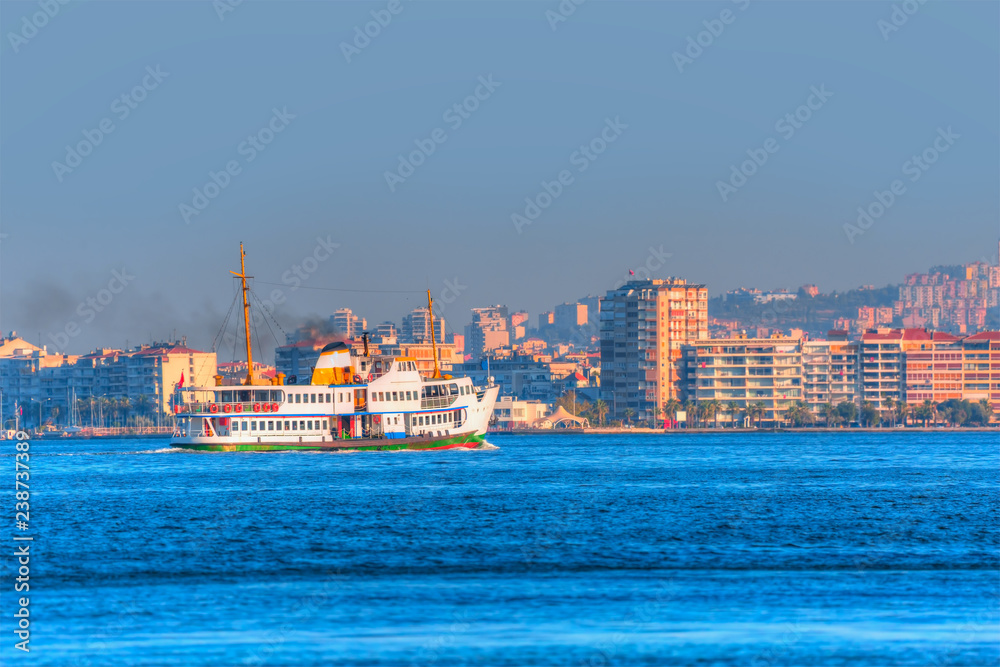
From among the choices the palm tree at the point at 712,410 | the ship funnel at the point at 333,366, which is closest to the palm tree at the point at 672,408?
the palm tree at the point at 712,410

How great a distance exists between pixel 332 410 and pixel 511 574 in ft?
174

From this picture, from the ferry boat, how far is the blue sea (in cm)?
2126

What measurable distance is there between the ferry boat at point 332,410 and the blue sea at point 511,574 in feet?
69.7

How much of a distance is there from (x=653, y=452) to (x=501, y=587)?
3073 inches

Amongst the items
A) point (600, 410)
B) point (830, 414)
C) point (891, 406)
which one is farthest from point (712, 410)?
point (891, 406)

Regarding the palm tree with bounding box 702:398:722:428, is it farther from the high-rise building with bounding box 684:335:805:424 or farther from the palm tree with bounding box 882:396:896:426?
the palm tree with bounding box 882:396:896:426

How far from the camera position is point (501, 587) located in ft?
96.0

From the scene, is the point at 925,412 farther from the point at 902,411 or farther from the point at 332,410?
the point at 332,410

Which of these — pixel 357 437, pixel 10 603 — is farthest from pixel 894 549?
pixel 357 437

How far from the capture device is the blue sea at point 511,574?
23031mm

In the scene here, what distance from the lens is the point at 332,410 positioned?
83.1m

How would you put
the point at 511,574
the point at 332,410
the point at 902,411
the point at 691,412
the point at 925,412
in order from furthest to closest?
the point at 902,411
the point at 691,412
the point at 925,412
the point at 332,410
the point at 511,574

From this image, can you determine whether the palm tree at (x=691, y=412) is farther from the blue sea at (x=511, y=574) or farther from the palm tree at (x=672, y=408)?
the blue sea at (x=511, y=574)

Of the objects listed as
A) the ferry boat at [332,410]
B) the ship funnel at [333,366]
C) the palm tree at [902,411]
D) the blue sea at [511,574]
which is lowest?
the palm tree at [902,411]
